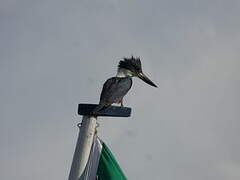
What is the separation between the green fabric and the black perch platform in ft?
2.03

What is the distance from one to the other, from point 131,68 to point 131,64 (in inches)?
4.0

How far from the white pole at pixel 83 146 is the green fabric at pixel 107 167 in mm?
639

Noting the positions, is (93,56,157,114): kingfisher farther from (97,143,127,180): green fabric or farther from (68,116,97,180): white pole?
(97,143,127,180): green fabric

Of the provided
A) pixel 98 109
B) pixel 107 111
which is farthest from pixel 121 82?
pixel 98 109

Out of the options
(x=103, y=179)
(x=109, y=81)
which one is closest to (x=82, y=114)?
(x=103, y=179)

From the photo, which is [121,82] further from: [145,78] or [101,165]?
[101,165]

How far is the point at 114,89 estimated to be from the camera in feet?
34.0

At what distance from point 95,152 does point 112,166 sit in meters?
0.62

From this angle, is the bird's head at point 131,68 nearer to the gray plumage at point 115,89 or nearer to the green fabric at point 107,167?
the gray plumage at point 115,89

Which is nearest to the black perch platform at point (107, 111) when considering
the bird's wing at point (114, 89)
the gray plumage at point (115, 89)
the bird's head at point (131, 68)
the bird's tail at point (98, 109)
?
the bird's tail at point (98, 109)

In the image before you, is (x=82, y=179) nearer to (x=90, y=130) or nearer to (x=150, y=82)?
(x=90, y=130)

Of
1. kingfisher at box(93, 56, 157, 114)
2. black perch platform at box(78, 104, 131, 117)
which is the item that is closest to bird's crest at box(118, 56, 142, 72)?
kingfisher at box(93, 56, 157, 114)

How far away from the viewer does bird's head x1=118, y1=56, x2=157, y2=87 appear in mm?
12016

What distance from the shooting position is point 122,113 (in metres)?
8.80
